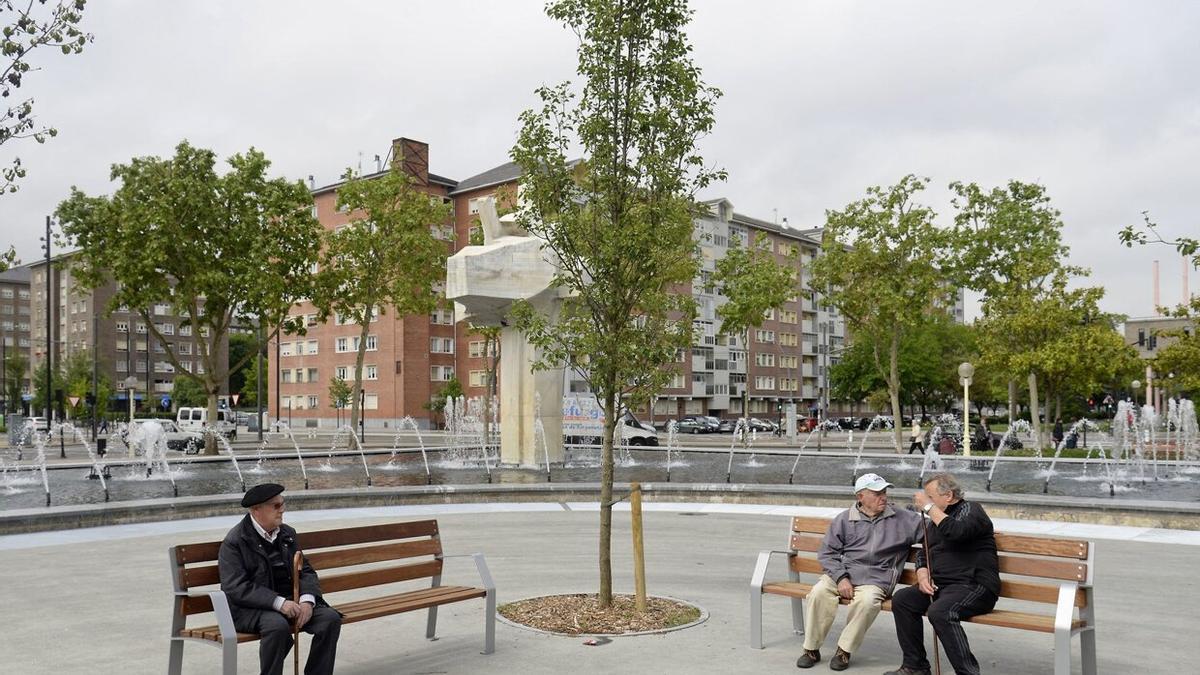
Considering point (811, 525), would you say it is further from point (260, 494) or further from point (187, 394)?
point (187, 394)

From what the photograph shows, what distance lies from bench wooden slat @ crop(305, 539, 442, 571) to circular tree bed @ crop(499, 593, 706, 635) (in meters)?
1.06

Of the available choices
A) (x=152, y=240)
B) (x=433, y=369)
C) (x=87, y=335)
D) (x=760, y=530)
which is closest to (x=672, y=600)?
(x=760, y=530)

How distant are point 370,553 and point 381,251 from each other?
3456 cm

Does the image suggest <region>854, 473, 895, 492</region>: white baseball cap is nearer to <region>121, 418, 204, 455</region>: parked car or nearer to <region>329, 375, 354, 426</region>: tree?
<region>121, 418, 204, 455</region>: parked car

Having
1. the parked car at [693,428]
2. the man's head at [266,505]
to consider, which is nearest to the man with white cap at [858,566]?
the man's head at [266,505]

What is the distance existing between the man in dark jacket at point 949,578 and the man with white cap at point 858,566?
274mm

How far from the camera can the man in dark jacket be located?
21.2ft

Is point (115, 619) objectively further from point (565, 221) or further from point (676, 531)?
point (676, 531)

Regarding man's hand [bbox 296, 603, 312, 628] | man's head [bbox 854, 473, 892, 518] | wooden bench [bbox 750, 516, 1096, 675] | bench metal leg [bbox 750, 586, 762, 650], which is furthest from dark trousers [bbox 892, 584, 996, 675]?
man's hand [bbox 296, 603, 312, 628]

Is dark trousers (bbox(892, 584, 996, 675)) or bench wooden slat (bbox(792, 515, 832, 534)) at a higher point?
bench wooden slat (bbox(792, 515, 832, 534))

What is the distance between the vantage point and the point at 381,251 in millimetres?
40594

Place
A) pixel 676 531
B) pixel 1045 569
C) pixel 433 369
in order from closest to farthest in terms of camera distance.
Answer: pixel 1045 569
pixel 676 531
pixel 433 369

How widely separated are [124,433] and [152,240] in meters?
16.4

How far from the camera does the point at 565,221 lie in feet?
27.9
